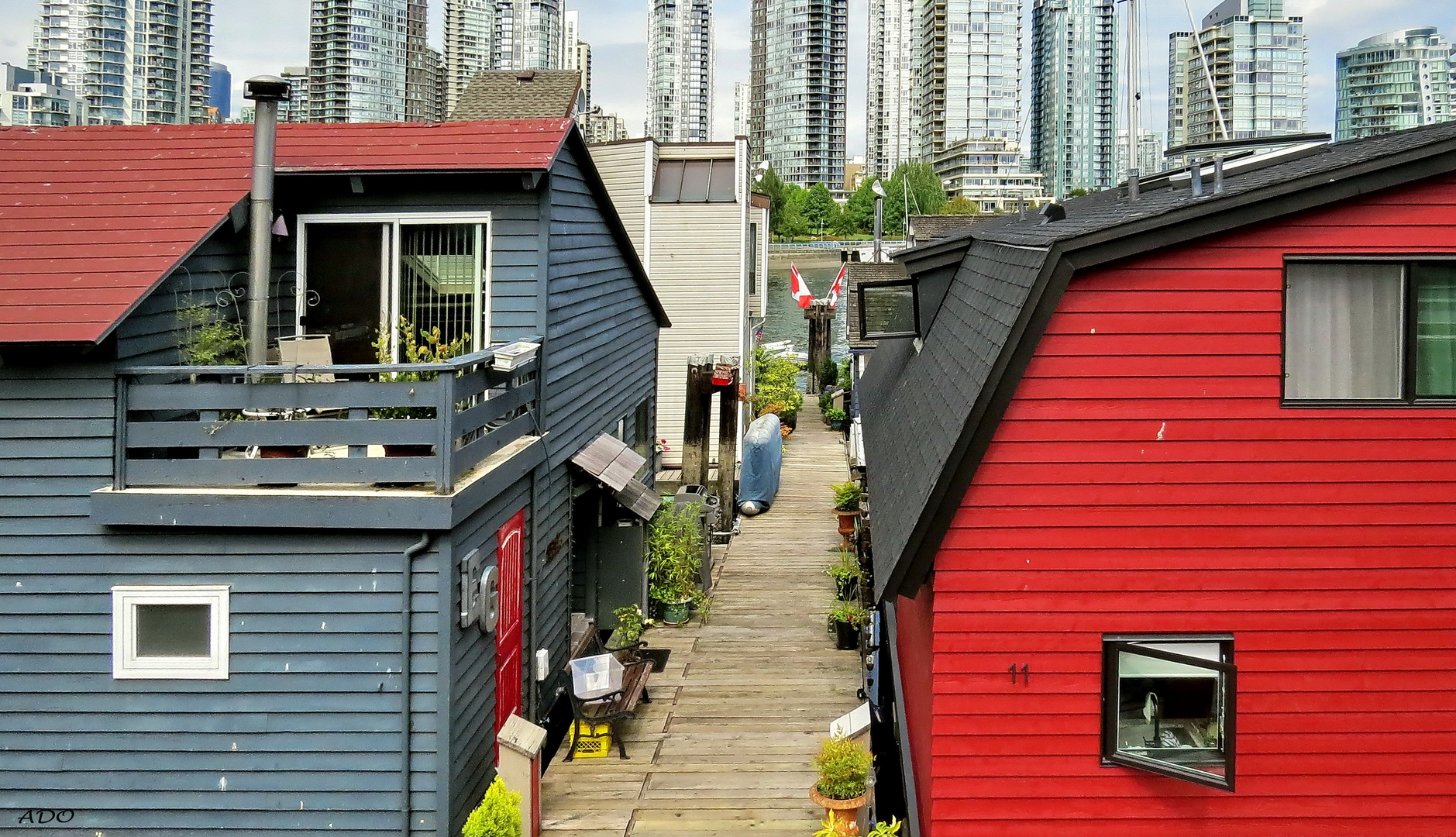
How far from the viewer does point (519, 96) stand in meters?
15.2

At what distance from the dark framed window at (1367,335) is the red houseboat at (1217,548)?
1cm

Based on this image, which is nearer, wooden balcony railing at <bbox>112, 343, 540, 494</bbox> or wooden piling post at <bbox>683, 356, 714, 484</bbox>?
wooden balcony railing at <bbox>112, 343, 540, 494</bbox>

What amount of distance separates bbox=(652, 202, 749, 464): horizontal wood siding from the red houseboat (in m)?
18.6

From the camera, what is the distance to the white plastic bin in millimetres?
9969

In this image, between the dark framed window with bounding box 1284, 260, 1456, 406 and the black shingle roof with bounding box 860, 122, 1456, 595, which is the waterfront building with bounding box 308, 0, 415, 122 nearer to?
the black shingle roof with bounding box 860, 122, 1456, 595

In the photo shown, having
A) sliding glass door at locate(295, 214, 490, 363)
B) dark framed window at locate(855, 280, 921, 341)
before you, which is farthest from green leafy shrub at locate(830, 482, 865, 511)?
sliding glass door at locate(295, 214, 490, 363)

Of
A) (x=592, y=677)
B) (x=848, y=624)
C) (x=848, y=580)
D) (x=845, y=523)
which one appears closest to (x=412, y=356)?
(x=592, y=677)

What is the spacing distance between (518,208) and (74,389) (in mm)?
3592

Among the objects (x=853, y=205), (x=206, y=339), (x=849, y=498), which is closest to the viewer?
(x=206, y=339)

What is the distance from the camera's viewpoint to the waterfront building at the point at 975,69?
597 feet

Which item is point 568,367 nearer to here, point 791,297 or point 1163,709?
point 1163,709

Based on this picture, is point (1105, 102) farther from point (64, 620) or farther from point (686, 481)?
point (64, 620)

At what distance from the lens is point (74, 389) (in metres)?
7.54

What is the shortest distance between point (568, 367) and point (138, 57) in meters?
175
